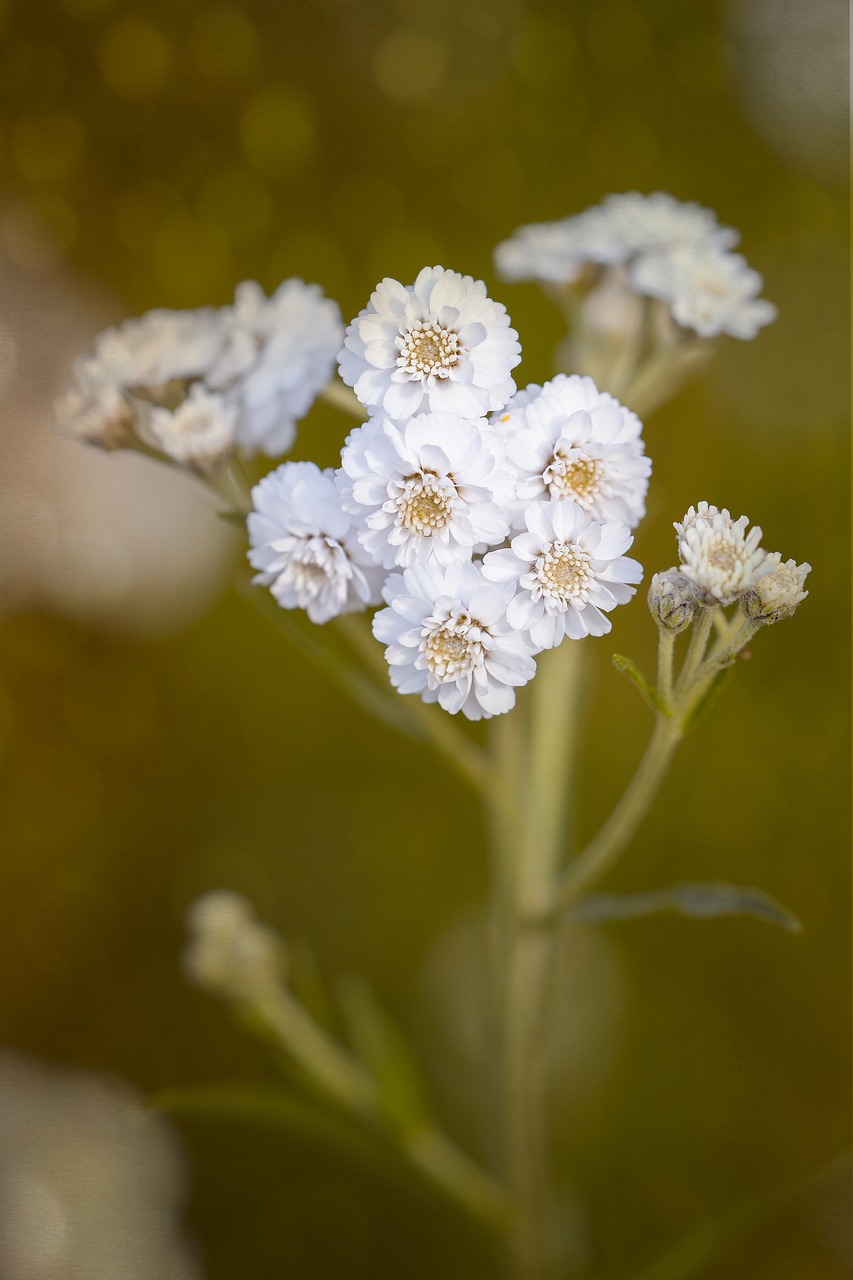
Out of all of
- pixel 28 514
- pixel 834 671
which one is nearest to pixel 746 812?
pixel 834 671

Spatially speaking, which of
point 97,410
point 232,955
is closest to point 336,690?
point 232,955

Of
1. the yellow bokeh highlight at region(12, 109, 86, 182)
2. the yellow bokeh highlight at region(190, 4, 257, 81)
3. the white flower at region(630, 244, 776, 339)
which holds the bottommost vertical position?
the white flower at region(630, 244, 776, 339)

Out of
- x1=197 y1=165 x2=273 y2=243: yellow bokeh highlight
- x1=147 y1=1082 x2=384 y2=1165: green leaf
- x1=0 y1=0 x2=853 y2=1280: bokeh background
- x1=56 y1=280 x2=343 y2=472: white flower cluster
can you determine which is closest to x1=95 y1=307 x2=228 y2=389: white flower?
x1=56 y1=280 x2=343 y2=472: white flower cluster

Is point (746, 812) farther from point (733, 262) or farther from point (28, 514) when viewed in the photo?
point (28, 514)

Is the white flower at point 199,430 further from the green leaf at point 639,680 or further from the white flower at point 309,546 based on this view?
the green leaf at point 639,680

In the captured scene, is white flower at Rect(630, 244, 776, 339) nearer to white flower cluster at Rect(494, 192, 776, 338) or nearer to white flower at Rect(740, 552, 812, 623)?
white flower cluster at Rect(494, 192, 776, 338)

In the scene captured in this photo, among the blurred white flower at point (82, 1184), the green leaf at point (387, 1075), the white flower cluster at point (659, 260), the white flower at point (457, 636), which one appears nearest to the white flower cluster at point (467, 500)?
the white flower at point (457, 636)
